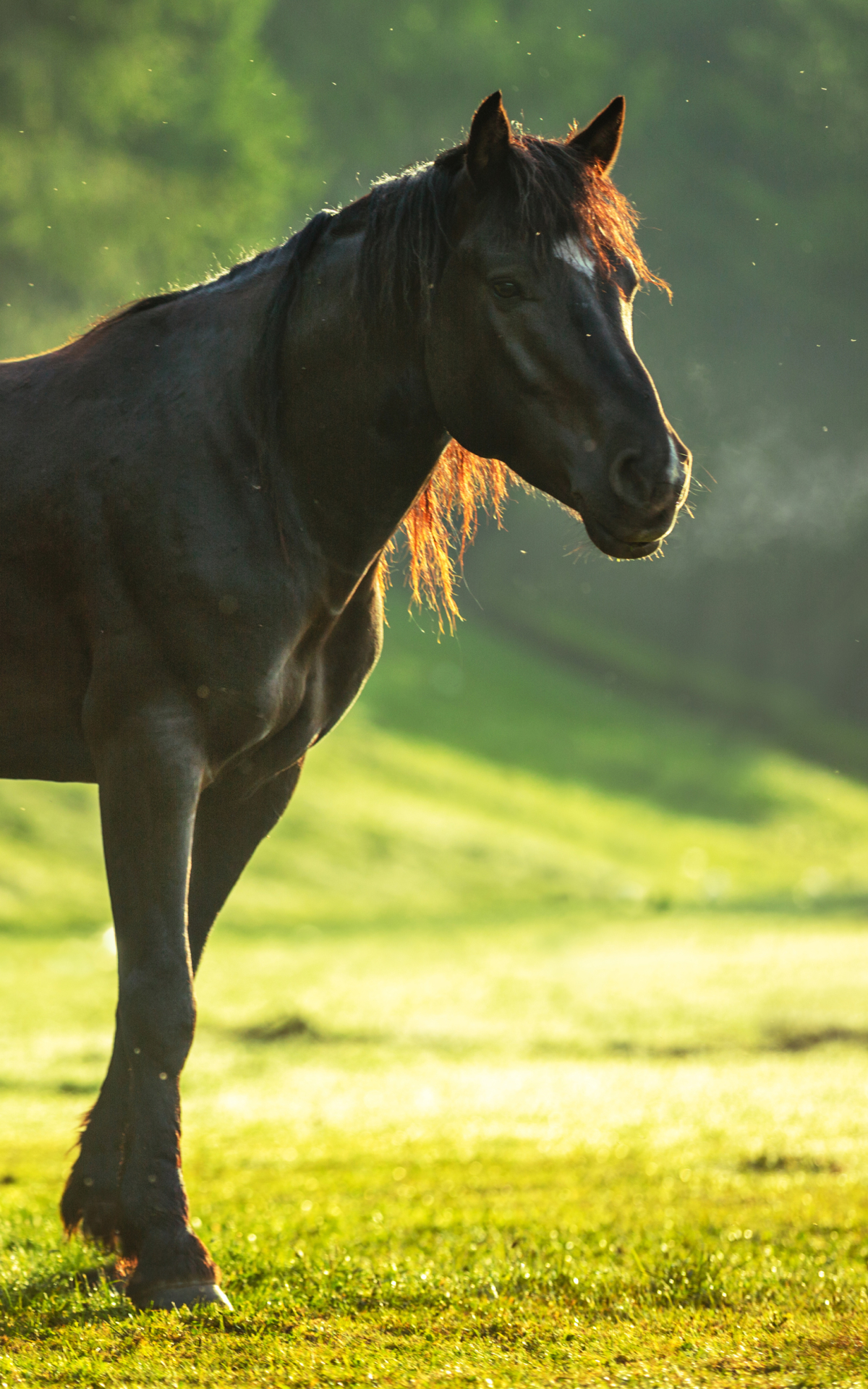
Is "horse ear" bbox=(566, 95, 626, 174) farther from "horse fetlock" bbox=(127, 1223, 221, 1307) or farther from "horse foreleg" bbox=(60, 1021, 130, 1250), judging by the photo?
"horse fetlock" bbox=(127, 1223, 221, 1307)

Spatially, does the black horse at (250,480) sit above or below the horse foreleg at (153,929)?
above

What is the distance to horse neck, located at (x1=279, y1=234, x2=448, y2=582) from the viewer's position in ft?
12.2

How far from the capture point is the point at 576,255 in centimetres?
344

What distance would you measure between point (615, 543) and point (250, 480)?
3.40ft

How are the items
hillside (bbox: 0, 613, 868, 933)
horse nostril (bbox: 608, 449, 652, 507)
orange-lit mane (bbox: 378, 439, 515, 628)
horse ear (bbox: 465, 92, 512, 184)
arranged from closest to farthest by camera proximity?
horse nostril (bbox: 608, 449, 652, 507), horse ear (bbox: 465, 92, 512, 184), orange-lit mane (bbox: 378, 439, 515, 628), hillside (bbox: 0, 613, 868, 933)

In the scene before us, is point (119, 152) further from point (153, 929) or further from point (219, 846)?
point (153, 929)

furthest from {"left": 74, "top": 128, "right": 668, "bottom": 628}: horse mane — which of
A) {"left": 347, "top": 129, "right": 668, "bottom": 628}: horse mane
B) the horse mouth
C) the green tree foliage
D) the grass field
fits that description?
the green tree foliage

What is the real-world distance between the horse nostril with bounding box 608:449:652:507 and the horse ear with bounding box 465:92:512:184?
87 centimetres

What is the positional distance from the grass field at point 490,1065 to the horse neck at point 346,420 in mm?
A: 2066

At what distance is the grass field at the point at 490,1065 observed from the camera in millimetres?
3244

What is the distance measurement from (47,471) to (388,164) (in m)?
27.2

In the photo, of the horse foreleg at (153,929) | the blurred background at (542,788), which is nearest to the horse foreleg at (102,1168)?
the blurred background at (542,788)

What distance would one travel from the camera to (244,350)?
3818 mm

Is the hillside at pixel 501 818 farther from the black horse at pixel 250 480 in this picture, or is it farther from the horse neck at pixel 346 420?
the horse neck at pixel 346 420
